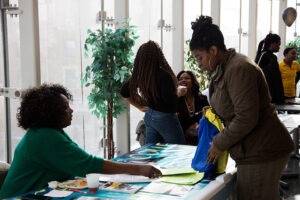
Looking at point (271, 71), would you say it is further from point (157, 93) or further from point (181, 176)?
point (181, 176)

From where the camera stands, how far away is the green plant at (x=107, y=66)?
14.7 feet

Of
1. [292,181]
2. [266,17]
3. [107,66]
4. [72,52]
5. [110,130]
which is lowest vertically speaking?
[292,181]

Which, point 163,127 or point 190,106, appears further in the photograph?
point 190,106

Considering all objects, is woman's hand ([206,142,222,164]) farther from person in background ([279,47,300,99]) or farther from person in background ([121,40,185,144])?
person in background ([279,47,300,99])

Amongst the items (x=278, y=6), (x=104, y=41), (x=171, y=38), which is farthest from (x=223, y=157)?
(x=278, y=6)

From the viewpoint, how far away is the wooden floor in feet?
14.7

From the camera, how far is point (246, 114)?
2051 millimetres

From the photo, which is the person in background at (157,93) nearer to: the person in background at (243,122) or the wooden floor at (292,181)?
the person in background at (243,122)

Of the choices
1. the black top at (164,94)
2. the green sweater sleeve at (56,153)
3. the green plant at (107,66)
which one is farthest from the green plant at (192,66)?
the green sweater sleeve at (56,153)

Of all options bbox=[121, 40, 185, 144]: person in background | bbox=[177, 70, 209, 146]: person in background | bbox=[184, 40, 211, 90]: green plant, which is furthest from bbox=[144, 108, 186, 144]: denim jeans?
bbox=[184, 40, 211, 90]: green plant

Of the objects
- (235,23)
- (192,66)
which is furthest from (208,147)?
(235,23)

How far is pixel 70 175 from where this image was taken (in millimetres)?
2336

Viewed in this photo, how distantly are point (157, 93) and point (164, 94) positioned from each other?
0.07 metres

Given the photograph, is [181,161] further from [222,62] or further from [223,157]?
[222,62]
